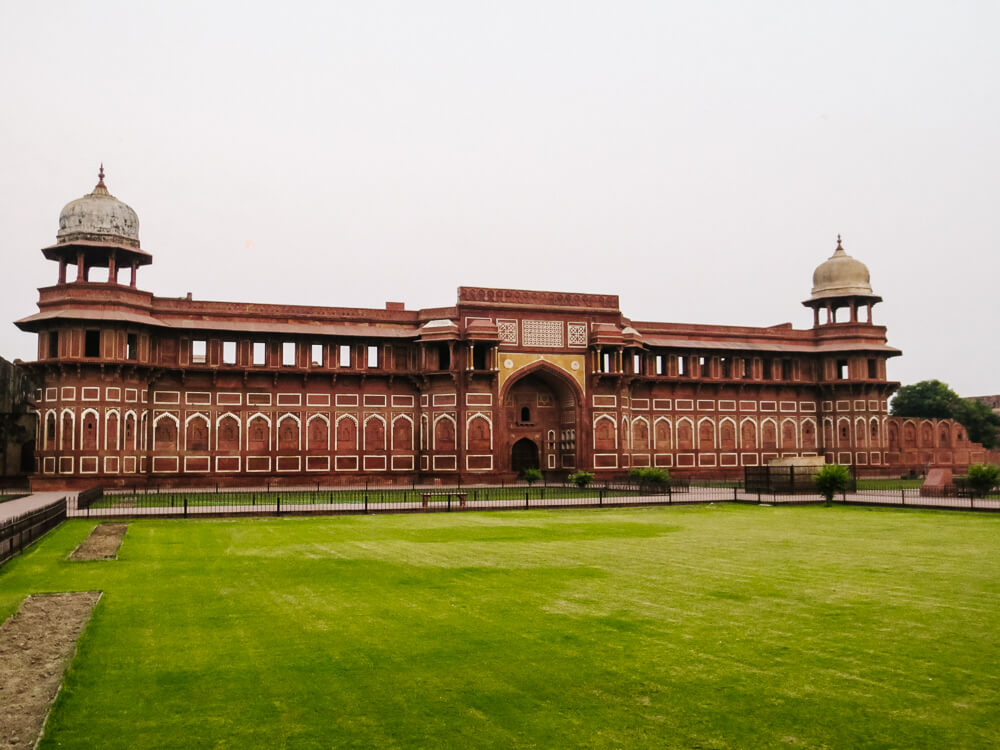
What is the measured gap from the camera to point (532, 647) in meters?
7.76

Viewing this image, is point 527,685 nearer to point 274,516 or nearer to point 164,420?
point 274,516

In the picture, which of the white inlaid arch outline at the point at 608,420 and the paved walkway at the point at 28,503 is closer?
the paved walkway at the point at 28,503

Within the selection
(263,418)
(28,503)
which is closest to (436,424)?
(263,418)

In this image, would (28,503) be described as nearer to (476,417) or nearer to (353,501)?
(353,501)

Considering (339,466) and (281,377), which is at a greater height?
(281,377)

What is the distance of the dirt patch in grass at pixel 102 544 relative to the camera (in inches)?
561

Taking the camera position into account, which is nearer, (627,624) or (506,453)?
(627,624)

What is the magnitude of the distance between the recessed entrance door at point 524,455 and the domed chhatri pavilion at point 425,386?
0.35 ft

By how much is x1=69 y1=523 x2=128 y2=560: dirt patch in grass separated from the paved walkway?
439 cm

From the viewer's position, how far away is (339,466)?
41.0 m

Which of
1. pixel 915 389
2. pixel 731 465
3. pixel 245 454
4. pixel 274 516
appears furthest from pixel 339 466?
pixel 915 389

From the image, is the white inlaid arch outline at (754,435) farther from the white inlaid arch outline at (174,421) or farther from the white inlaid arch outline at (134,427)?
the white inlaid arch outline at (134,427)

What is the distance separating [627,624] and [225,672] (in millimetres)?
3918

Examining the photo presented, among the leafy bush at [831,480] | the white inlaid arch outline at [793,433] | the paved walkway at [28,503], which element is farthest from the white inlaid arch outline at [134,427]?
the white inlaid arch outline at [793,433]
